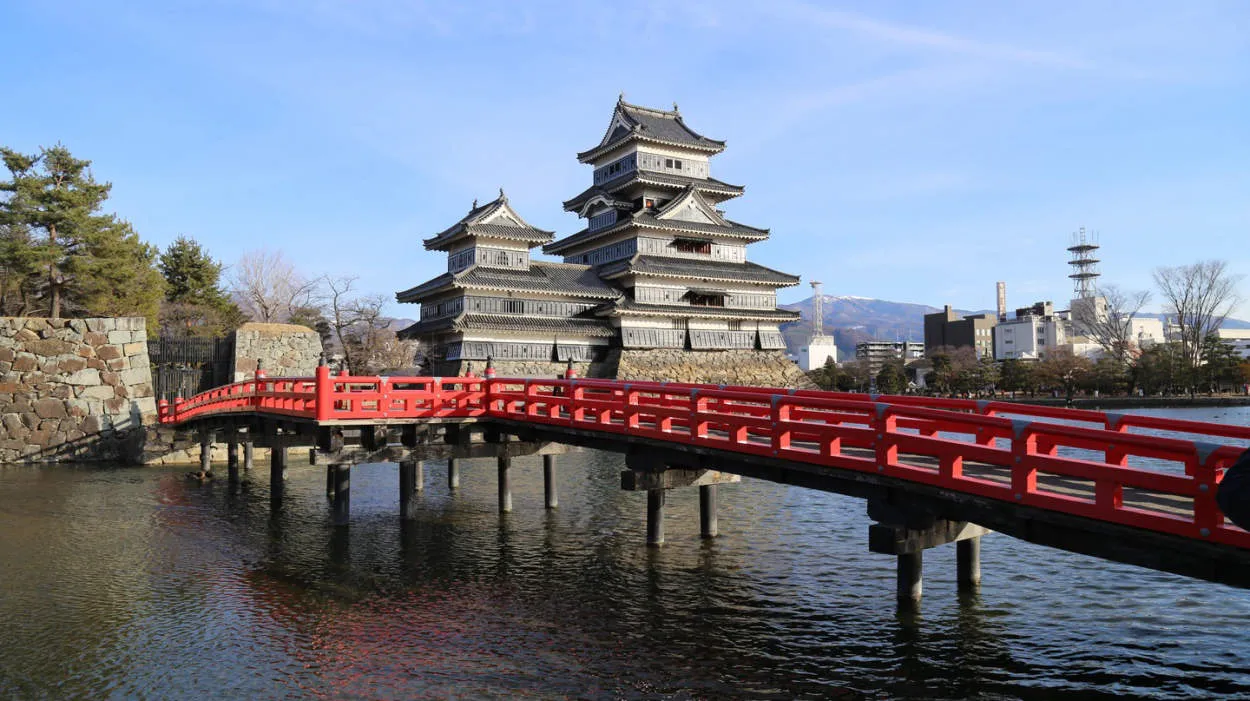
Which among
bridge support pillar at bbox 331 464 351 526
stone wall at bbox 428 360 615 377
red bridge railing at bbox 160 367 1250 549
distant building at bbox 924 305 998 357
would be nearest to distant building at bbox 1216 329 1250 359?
distant building at bbox 924 305 998 357

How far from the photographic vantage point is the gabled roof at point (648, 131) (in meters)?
61.8

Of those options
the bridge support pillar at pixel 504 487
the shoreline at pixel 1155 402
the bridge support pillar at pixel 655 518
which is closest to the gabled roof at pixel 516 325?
the bridge support pillar at pixel 504 487

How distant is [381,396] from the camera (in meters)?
18.2

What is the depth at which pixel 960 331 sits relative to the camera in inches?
5748

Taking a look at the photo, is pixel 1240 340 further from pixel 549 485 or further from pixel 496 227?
pixel 549 485

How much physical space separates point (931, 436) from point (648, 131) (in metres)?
54.5

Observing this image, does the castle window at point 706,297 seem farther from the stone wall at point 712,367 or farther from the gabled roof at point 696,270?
the stone wall at point 712,367

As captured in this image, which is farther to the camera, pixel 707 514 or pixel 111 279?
pixel 111 279

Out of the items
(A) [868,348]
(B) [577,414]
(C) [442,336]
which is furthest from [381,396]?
(A) [868,348]

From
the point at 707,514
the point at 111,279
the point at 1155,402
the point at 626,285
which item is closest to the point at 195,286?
the point at 111,279

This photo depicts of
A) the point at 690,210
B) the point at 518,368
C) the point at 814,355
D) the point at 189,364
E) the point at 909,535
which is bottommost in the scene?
the point at 909,535

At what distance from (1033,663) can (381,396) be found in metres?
13.5

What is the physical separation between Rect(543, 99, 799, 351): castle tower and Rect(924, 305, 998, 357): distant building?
8956 centimetres

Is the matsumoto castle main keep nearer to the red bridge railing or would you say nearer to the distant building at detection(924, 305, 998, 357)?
the red bridge railing
